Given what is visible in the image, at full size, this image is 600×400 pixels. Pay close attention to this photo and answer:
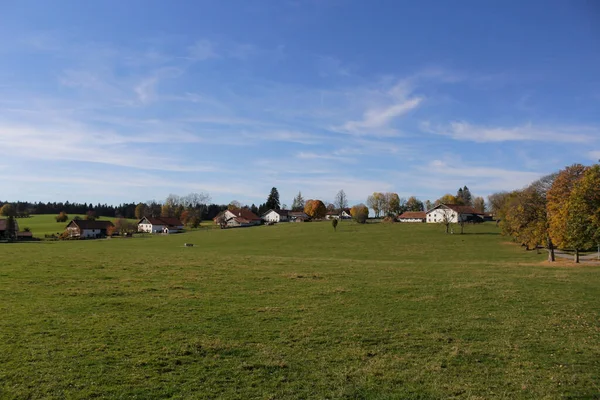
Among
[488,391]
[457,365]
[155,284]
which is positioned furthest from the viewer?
[155,284]

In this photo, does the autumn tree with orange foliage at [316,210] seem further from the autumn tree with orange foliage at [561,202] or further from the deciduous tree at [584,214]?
the deciduous tree at [584,214]

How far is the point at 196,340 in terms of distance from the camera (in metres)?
12.8

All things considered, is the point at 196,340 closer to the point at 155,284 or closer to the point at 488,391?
the point at 488,391

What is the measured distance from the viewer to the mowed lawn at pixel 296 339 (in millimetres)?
9453

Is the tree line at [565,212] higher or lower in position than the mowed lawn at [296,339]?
higher

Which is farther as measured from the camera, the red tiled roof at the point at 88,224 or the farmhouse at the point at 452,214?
the farmhouse at the point at 452,214

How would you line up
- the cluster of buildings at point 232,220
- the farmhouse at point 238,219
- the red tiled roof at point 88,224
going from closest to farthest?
the cluster of buildings at point 232,220 < the red tiled roof at point 88,224 < the farmhouse at point 238,219

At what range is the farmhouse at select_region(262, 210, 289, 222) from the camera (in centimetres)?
19150

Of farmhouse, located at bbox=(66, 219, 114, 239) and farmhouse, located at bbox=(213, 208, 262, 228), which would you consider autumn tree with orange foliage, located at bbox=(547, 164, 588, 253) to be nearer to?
farmhouse, located at bbox=(66, 219, 114, 239)

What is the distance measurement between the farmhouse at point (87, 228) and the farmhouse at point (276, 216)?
248ft

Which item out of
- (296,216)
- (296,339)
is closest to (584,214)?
(296,339)

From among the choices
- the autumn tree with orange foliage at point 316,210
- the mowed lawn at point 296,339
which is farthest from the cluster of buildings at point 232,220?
the mowed lawn at point 296,339

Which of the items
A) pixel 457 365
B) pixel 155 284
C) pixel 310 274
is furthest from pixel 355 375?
pixel 310 274

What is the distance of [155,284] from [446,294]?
16.5m
